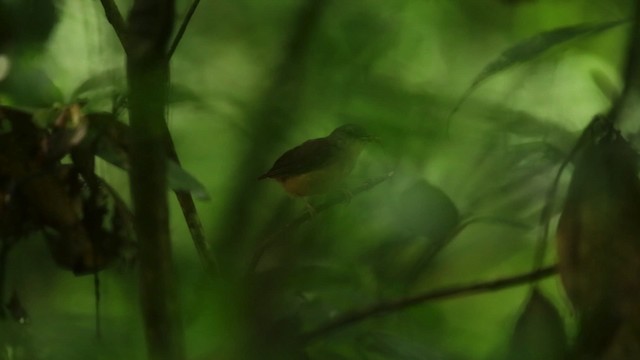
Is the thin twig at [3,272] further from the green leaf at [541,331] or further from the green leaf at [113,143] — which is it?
the green leaf at [541,331]

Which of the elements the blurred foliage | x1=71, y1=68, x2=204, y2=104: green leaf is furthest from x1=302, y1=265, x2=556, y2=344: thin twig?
x1=71, y1=68, x2=204, y2=104: green leaf

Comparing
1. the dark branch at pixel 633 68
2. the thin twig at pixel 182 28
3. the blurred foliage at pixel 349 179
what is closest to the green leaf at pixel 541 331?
the blurred foliage at pixel 349 179

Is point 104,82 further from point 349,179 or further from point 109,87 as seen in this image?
point 349,179

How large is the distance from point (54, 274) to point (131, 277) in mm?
49

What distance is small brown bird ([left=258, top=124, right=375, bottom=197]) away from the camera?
0.49 meters

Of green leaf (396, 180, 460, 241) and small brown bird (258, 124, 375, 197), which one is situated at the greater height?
small brown bird (258, 124, 375, 197)

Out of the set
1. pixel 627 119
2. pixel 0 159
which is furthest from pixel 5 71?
pixel 627 119

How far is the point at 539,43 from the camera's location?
1.50ft

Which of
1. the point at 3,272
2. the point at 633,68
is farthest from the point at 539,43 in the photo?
the point at 3,272

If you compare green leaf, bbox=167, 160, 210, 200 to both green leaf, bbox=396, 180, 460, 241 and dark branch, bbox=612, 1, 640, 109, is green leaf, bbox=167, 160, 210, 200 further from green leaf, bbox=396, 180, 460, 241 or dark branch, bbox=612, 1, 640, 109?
dark branch, bbox=612, 1, 640, 109

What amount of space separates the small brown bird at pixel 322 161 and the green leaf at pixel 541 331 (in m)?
0.11

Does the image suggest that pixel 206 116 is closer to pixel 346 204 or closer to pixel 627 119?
pixel 346 204

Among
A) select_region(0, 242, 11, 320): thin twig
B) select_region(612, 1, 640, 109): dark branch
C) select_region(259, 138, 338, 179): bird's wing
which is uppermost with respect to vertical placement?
select_region(612, 1, 640, 109): dark branch

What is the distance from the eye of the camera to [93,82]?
522 mm
